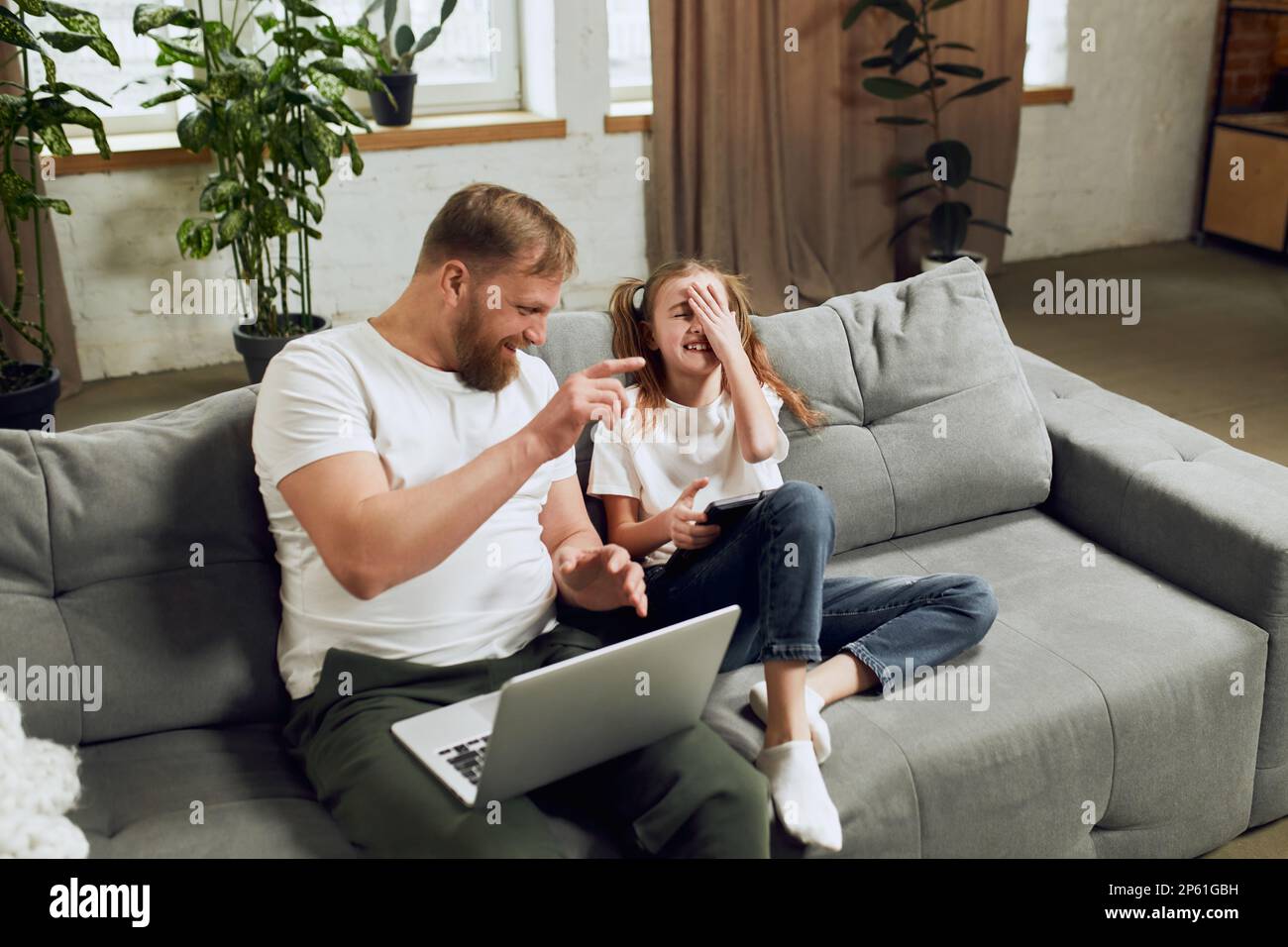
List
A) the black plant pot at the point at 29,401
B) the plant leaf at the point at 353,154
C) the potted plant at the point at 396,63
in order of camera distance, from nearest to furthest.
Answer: the black plant pot at the point at 29,401, the plant leaf at the point at 353,154, the potted plant at the point at 396,63

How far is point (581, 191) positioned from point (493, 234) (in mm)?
3002

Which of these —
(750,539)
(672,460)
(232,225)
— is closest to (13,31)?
(232,225)

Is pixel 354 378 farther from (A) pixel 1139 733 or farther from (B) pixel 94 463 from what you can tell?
(A) pixel 1139 733

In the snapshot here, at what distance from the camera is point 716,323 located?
6.63ft

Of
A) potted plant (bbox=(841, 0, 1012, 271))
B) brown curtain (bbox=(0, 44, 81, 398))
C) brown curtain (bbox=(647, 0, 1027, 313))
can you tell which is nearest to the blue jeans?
brown curtain (bbox=(0, 44, 81, 398))

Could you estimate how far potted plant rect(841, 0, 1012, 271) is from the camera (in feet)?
15.1

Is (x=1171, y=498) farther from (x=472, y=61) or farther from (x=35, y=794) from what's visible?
(x=472, y=61)

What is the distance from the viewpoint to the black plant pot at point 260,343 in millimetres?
3744

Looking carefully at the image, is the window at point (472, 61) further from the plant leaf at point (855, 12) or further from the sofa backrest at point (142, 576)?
the sofa backrest at point (142, 576)

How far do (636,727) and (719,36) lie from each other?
3.54 m

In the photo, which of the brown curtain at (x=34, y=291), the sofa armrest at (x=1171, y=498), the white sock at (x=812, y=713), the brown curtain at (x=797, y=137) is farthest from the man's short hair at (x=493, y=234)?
the brown curtain at (x=797, y=137)

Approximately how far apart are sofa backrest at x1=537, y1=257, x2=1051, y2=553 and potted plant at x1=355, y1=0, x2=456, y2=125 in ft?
7.93

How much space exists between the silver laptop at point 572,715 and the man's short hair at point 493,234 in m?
0.57
